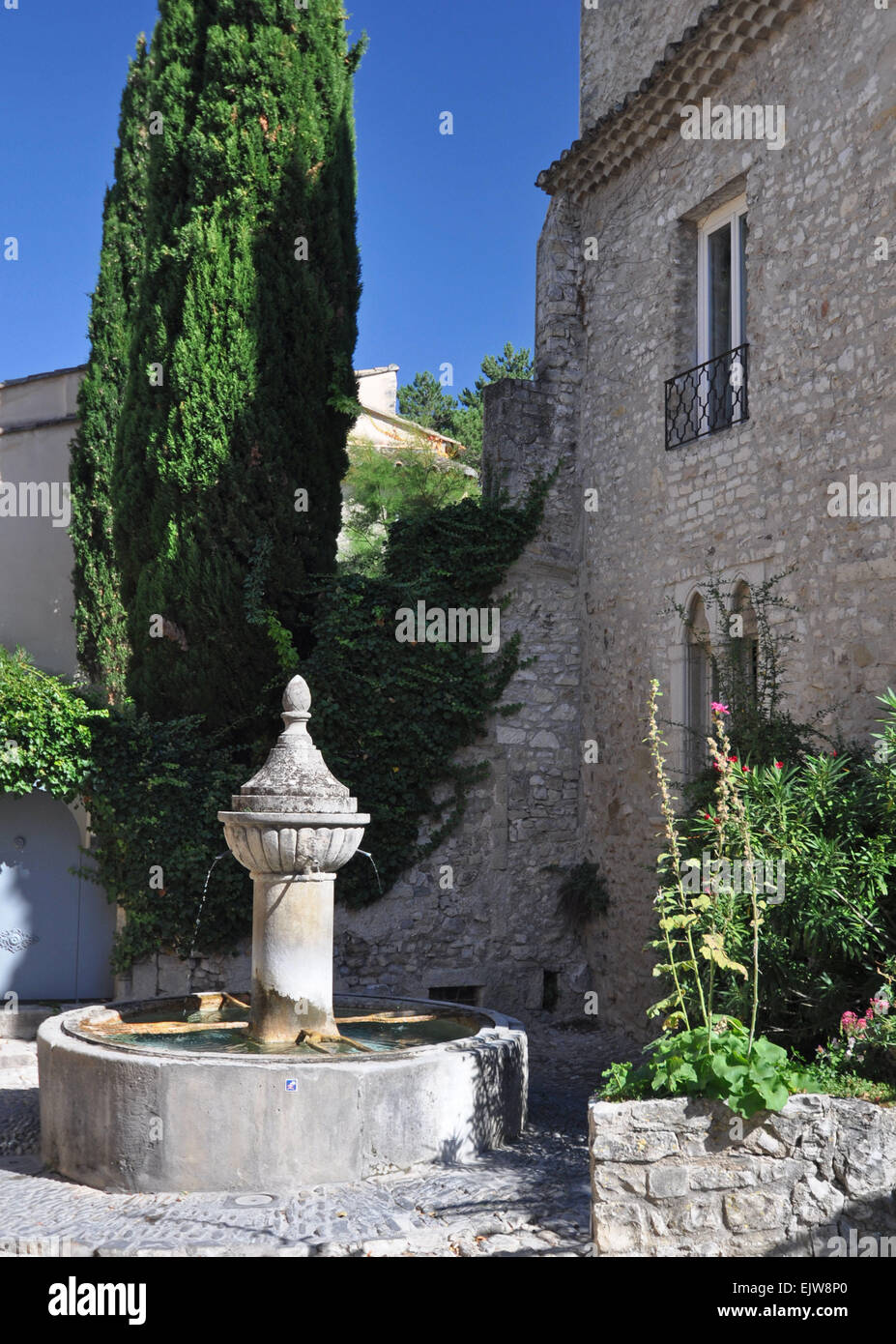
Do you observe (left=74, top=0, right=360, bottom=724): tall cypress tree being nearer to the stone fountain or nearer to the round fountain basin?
the stone fountain

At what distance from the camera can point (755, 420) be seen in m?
8.22

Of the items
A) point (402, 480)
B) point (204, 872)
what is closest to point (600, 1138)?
point (204, 872)

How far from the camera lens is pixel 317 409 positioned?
406 inches

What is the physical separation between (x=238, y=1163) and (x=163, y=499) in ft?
20.0

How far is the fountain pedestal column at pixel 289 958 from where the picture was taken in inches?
242

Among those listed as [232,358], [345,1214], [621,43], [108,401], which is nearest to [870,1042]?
[345,1214]

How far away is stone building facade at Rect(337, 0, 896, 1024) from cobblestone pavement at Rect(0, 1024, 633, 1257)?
3.31 meters

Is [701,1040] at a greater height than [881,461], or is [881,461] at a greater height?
[881,461]

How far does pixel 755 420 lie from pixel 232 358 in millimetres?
4383

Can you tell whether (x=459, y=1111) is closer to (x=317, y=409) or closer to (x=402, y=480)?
(x=317, y=409)

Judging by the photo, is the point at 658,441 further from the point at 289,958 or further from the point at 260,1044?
the point at 260,1044

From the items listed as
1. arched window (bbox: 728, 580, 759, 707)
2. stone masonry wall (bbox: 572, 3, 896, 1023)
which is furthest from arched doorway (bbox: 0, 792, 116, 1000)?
arched window (bbox: 728, 580, 759, 707)

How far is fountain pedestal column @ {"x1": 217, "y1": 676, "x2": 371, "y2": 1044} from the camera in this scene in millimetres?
6094

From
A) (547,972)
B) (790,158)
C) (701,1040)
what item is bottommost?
(547,972)
